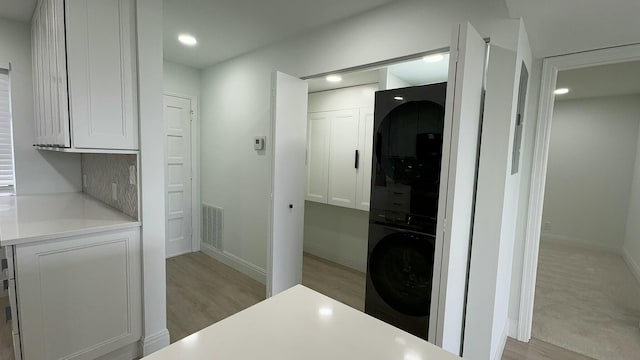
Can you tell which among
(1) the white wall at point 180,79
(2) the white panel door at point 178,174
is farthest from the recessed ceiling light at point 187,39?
(2) the white panel door at point 178,174

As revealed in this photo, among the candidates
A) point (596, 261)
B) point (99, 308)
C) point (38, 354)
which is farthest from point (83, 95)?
point (596, 261)

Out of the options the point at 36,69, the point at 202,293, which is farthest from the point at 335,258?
the point at 36,69

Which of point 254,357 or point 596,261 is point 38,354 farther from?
point 596,261

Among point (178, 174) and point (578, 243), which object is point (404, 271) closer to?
point (178, 174)

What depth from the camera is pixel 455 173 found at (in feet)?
4.24

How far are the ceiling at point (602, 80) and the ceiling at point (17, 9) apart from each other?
4831mm

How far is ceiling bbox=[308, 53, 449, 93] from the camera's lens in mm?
2664

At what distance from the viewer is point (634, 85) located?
3436 mm

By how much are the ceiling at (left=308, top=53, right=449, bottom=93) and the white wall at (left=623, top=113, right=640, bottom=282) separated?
10.1ft

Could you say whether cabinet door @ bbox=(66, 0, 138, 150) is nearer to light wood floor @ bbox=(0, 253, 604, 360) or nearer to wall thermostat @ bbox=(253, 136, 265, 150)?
wall thermostat @ bbox=(253, 136, 265, 150)

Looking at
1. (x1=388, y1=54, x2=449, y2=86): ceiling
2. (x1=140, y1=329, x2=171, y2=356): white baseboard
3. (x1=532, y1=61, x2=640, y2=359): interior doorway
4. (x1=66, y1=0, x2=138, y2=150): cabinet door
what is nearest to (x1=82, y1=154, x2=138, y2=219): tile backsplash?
(x1=66, y1=0, x2=138, y2=150): cabinet door

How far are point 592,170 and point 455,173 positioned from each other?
4636 mm

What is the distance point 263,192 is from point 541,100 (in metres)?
2.57

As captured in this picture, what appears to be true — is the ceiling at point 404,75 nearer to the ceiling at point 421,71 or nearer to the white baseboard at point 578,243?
the ceiling at point 421,71
